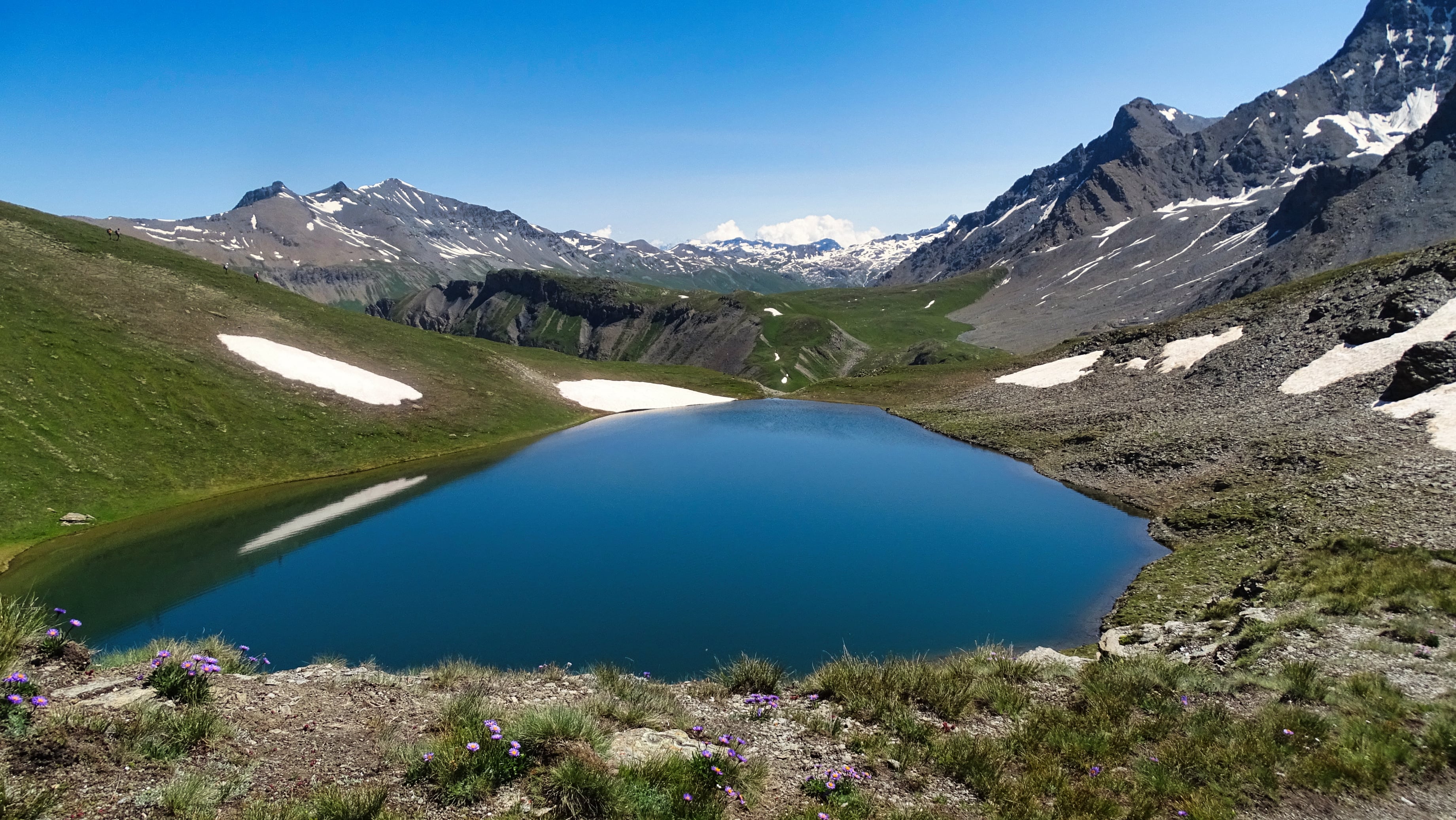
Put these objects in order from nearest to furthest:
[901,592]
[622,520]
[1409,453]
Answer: [901,592] → [1409,453] → [622,520]

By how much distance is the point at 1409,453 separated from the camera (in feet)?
95.3

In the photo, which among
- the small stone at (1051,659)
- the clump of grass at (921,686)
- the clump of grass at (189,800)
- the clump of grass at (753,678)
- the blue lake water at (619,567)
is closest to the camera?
the clump of grass at (189,800)

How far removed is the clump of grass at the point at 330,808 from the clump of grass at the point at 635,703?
11.6 feet

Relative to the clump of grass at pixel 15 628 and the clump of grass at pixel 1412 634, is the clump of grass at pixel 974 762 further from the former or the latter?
the clump of grass at pixel 15 628

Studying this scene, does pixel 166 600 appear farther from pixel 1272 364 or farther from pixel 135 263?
pixel 1272 364

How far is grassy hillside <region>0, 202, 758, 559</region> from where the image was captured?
40.8 metres

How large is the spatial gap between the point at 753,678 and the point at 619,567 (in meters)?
17.7

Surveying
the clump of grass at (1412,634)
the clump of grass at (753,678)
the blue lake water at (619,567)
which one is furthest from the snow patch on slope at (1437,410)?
the clump of grass at (753,678)

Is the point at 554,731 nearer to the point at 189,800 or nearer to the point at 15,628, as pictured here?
the point at 189,800

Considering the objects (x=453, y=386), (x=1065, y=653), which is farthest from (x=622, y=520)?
(x=453, y=386)

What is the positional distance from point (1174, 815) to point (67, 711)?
13674 mm

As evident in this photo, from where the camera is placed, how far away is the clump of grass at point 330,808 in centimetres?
653

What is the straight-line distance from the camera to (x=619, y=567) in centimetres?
2930

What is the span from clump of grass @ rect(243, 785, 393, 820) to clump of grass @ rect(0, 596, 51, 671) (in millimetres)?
4423
